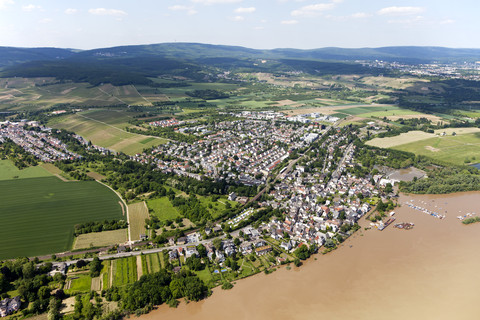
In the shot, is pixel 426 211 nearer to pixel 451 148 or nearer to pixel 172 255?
pixel 451 148

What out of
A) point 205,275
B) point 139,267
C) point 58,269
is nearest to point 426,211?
point 205,275

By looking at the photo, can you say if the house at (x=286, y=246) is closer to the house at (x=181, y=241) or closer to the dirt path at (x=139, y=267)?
the house at (x=181, y=241)

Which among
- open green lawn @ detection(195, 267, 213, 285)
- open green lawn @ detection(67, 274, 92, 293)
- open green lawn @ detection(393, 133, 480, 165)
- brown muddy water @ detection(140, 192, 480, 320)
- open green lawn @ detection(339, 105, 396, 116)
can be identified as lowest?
brown muddy water @ detection(140, 192, 480, 320)

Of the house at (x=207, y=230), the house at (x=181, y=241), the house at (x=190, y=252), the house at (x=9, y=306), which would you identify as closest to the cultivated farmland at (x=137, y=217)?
the house at (x=181, y=241)

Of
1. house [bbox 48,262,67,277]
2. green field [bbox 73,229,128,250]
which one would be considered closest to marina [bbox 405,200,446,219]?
green field [bbox 73,229,128,250]

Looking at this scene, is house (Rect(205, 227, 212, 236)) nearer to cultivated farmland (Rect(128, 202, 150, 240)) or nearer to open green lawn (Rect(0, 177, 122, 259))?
cultivated farmland (Rect(128, 202, 150, 240))

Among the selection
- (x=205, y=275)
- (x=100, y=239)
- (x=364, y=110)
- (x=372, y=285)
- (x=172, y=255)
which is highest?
(x=364, y=110)
